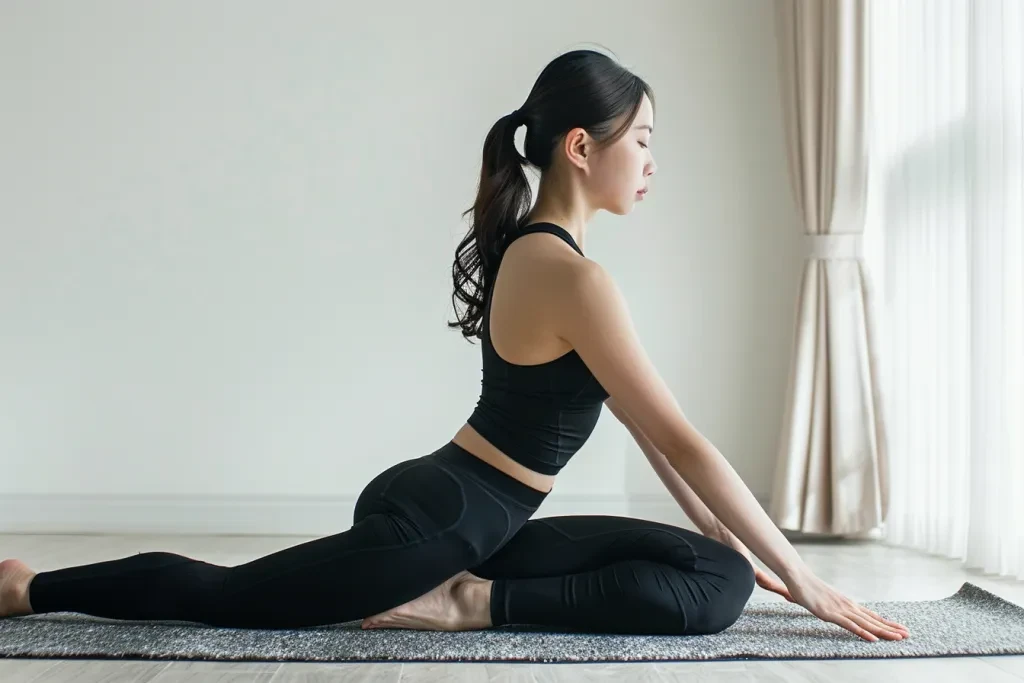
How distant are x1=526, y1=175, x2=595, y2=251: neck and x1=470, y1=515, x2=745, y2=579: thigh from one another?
553 millimetres

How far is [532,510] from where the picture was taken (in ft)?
6.18

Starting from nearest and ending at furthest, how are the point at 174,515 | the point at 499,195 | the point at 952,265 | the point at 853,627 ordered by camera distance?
the point at 853,627 → the point at 499,195 → the point at 952,265 → the point at 174,515

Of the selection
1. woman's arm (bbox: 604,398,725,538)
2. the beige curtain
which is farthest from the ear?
the beige curtain

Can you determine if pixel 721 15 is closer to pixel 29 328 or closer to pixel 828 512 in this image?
pixel 828 512

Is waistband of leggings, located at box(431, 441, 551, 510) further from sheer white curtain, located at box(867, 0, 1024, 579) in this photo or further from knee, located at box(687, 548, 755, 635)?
sheer white curtain, located at box(867, 0, 1024, 579)

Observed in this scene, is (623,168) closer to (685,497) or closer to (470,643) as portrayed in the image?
(685,497)

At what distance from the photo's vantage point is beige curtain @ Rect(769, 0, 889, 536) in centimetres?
319

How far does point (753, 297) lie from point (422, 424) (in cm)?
129

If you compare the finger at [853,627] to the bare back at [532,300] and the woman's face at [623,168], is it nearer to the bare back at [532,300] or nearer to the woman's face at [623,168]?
the bare back at [532,300]

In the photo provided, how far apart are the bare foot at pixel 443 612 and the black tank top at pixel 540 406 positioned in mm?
261

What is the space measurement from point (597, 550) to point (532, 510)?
147mm

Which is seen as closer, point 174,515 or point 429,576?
point 429,576

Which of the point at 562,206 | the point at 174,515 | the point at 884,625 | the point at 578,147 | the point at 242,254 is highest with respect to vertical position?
the point at 578,147

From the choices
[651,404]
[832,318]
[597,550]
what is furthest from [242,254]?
[651,404]
